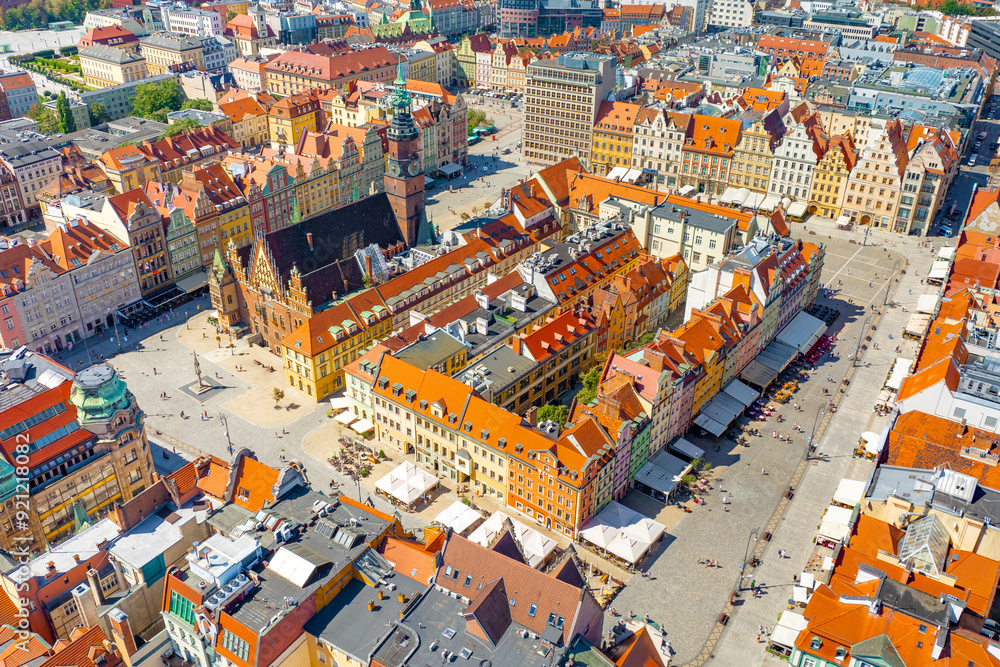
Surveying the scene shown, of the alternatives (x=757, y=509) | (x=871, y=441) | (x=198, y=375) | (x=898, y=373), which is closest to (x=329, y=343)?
(x=198, y=375)

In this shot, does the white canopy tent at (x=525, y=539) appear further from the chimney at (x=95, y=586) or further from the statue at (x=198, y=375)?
the statue at (x=198, y=375)

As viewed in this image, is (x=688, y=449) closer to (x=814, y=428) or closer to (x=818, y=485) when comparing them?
(x=818, y=485)

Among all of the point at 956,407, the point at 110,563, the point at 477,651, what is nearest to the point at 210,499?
the point at 110,563

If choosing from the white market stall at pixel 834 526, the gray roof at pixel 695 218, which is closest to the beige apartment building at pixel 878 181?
the gray roof at pixel 695 218

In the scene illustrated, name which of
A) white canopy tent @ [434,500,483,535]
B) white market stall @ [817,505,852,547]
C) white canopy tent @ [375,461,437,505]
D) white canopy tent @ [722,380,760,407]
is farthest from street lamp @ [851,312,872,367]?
white canopy tent @ [375,461,437,505]

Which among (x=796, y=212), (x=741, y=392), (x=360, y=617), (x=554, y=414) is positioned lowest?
(x=741, y=392)

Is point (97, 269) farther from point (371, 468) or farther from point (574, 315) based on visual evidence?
point (574, 315)
